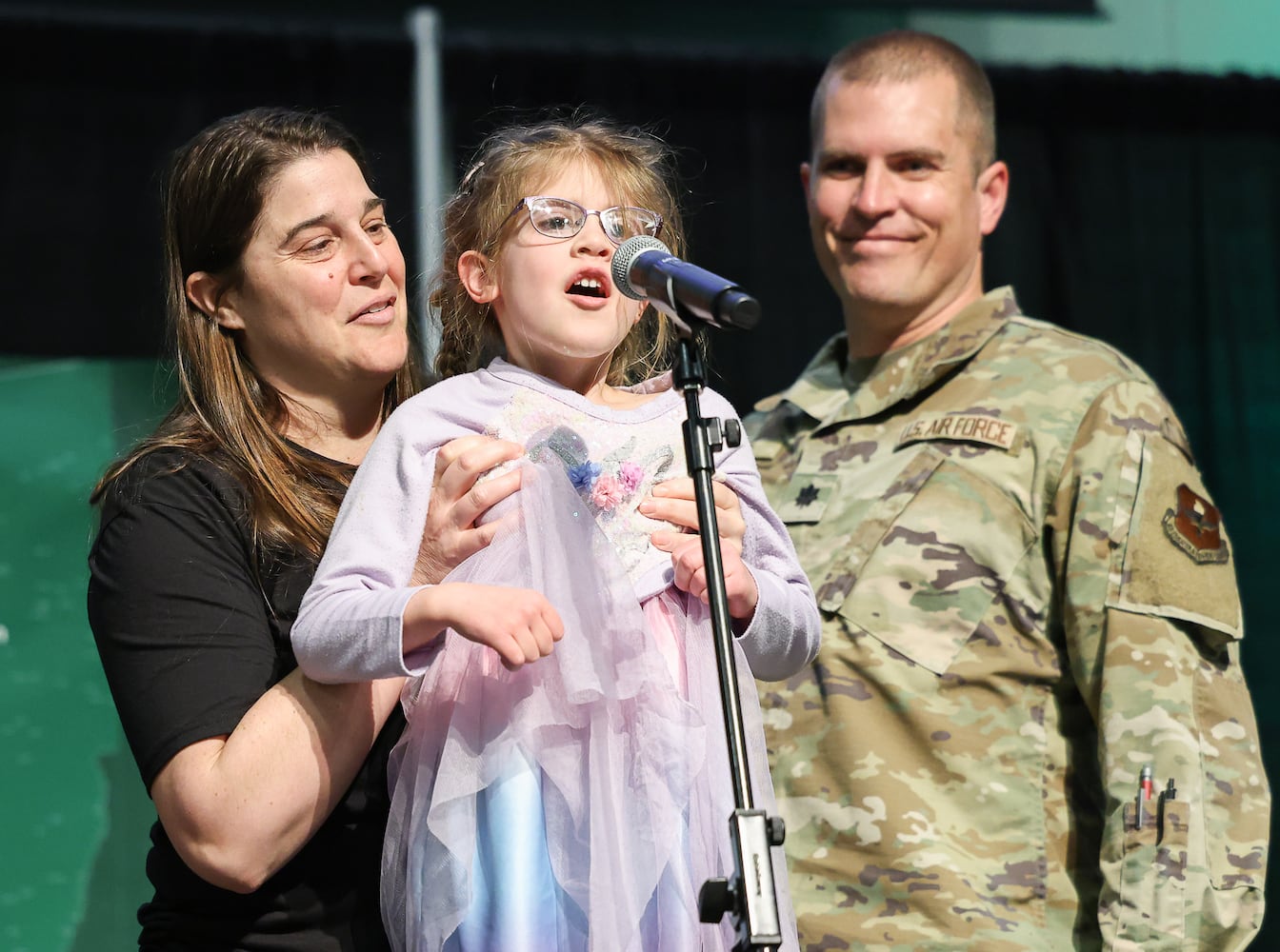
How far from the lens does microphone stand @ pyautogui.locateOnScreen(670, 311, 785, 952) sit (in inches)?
57.9

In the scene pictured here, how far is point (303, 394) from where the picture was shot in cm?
222

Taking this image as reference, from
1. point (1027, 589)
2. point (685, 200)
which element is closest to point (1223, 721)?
point (1027, 589)

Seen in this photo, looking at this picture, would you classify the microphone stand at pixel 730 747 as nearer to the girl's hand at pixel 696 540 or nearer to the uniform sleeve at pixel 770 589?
the girl's hand at pixel 696 540

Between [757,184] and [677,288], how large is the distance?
262 centimetres

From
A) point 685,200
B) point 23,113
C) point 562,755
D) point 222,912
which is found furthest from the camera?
point 685,200

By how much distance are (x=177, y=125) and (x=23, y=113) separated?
0.34 metres

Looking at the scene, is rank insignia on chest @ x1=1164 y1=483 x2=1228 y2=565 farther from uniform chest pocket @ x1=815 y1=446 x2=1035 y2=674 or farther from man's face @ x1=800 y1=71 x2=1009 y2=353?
man's face @ x1=800 y1=71 x2=1009 y2=353

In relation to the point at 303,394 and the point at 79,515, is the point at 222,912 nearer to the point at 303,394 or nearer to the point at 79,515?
the point at 303,394

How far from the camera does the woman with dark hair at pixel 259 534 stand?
1803mm

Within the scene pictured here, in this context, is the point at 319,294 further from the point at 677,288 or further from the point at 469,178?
the point at 677,288

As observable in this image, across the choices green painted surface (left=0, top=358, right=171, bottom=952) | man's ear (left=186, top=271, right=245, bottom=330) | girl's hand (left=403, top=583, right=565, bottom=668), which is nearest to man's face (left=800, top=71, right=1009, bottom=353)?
man's ear (left=186, top=271, right=245, bottom=330)

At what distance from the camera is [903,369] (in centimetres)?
292

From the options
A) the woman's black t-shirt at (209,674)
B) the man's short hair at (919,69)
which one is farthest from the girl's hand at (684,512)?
the man's short hair at (919,69)

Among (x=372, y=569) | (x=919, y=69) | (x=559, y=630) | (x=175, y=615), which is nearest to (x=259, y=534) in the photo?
(x=175, y=615)
